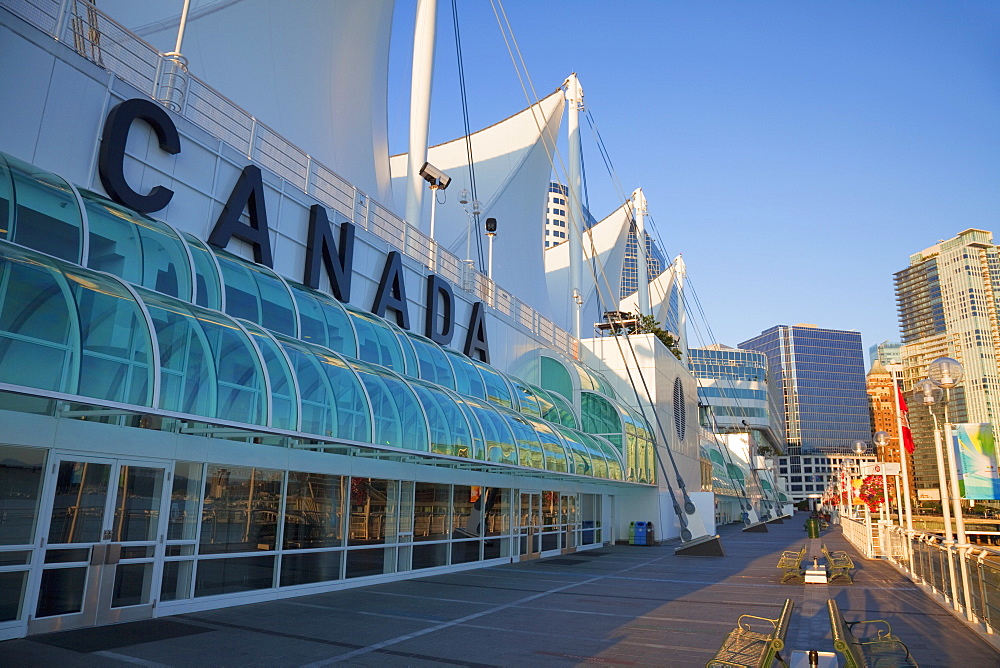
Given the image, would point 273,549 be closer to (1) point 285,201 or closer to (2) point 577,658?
(2) point 577,658

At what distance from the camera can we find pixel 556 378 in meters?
28.1

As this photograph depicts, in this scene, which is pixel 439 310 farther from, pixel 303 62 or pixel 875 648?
pixel 875 648

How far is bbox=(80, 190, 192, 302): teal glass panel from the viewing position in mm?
9953

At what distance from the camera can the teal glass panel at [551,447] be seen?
18.5 meters

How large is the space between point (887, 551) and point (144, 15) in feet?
96.9

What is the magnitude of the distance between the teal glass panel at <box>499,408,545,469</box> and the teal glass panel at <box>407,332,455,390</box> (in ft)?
5.64

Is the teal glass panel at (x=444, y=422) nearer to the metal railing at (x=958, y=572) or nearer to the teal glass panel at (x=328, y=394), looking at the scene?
the teal glass panel at (x=328, y=394)

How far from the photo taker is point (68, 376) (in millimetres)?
6914

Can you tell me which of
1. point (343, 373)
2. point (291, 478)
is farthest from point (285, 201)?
point (291, 478)

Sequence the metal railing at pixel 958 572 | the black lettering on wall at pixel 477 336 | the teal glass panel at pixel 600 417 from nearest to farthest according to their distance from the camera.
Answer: the metal railing at pixel 958 572 → the black lettering on wall at pixel 477 336 → the teal glass panel at pixel 600 417

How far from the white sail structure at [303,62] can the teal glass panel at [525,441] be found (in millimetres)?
12609

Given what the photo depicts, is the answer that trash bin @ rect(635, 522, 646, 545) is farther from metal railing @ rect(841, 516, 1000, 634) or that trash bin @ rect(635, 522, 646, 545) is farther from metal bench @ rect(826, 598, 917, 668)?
metal bench @ rect(826, 598, 917, 668)

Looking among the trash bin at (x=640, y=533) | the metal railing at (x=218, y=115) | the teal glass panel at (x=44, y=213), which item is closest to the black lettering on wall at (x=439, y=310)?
the metal railing at (x=218, y=115)

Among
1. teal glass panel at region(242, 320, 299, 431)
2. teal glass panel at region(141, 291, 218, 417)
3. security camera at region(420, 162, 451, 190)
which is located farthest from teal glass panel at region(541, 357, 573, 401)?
teal glass panel at region(141, 291, 218, 417)
